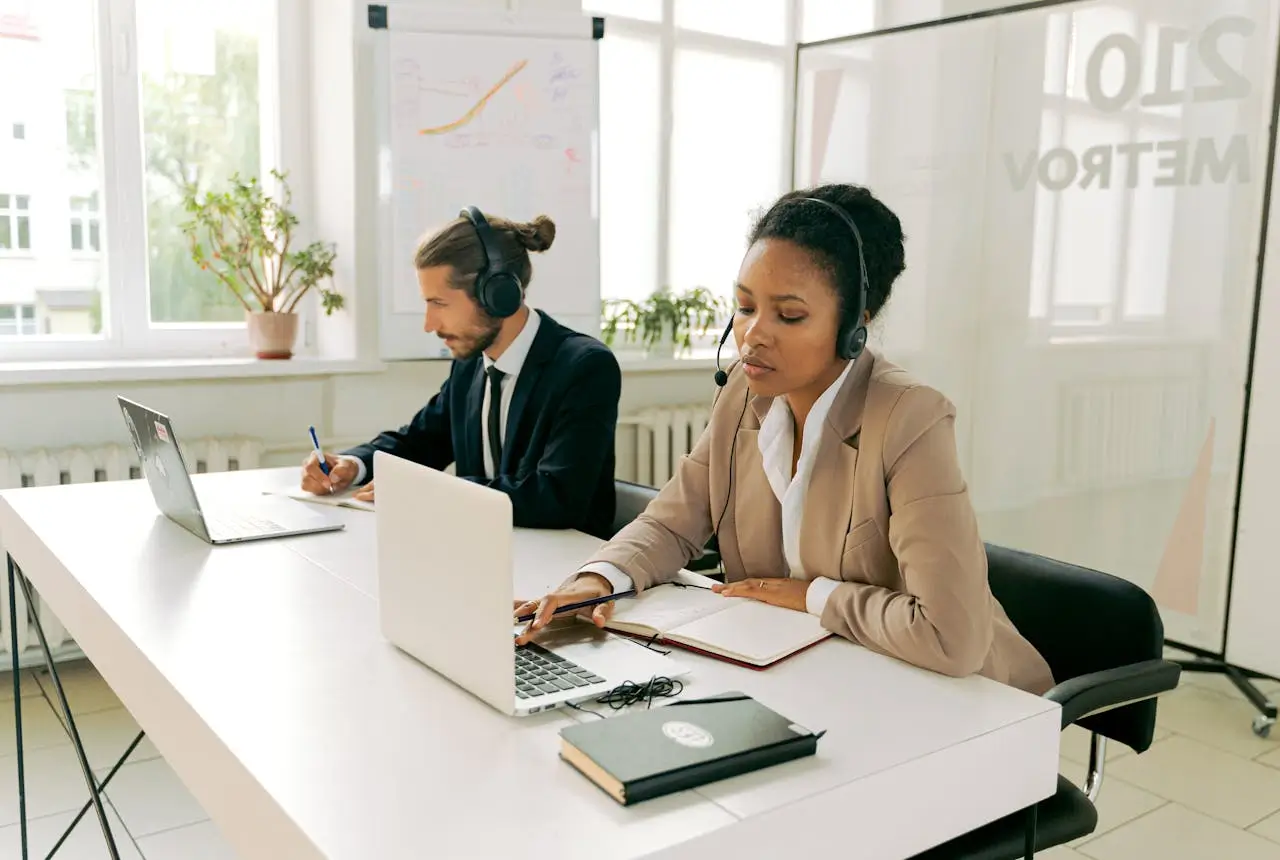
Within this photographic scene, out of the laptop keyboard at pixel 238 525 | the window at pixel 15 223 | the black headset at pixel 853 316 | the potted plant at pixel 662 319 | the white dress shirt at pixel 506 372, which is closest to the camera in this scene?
the black headset at pixel 853 316

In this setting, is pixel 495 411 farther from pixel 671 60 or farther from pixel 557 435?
pixel 671 60

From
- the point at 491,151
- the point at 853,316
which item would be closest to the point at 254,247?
the point at 491,151

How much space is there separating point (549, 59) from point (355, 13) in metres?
0.64

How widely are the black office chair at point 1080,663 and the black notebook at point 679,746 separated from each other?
17.9 inches

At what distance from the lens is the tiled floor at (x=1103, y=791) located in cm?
235

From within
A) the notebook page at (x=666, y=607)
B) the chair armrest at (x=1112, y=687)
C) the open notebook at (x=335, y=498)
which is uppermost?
the notebook page at (x=666, y=607)

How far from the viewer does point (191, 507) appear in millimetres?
1936

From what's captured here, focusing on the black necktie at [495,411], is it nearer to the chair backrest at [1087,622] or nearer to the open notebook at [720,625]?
the open notebook at [720,625]

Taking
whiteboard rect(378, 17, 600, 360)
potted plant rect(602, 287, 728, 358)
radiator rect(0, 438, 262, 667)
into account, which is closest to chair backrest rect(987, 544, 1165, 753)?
whiteboard rect(378, 17, 600, 360)

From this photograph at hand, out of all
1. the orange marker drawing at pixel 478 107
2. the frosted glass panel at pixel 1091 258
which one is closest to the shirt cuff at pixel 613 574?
the frosted glass panel at pixel 1091 258

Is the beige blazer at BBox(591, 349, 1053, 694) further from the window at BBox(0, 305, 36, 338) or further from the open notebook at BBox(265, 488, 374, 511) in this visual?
the window at BBox(0, 305, 36, 338)

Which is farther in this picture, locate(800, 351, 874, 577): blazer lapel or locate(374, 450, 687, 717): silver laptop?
locate(800, 351, 874, 577): blazer lapel

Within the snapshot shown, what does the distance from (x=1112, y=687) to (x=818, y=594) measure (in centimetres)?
40

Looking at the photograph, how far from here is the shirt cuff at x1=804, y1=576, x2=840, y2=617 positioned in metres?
1.52
